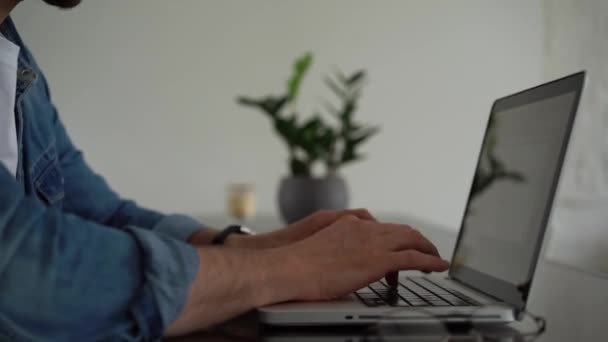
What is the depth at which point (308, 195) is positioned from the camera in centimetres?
177

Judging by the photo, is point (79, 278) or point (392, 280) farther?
point (392, 280)

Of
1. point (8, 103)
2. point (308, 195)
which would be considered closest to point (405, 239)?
point (8, 103)

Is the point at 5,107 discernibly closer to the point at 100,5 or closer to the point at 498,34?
the point at 100,5

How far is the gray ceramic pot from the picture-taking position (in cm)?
177

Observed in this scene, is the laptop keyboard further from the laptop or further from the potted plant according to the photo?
the potted plant

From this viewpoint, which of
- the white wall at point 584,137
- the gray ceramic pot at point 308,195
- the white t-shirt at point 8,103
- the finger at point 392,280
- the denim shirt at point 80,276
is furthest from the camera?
the white wall at point 584,137

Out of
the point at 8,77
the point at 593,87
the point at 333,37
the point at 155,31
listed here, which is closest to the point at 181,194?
the point at 155,31

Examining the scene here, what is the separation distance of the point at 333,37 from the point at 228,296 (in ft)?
9.11

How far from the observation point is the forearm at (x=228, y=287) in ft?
2.04

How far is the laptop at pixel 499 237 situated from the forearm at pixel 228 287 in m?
0.02

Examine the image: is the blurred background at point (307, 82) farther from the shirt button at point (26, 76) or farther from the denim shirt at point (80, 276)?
the denim shirt at point (80, 276)

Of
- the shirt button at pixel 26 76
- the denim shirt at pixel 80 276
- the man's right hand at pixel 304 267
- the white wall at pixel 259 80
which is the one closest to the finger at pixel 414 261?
the man's right hand at pixel 304 267

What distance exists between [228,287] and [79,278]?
14 cm

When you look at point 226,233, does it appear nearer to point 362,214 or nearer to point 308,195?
point 362,214
